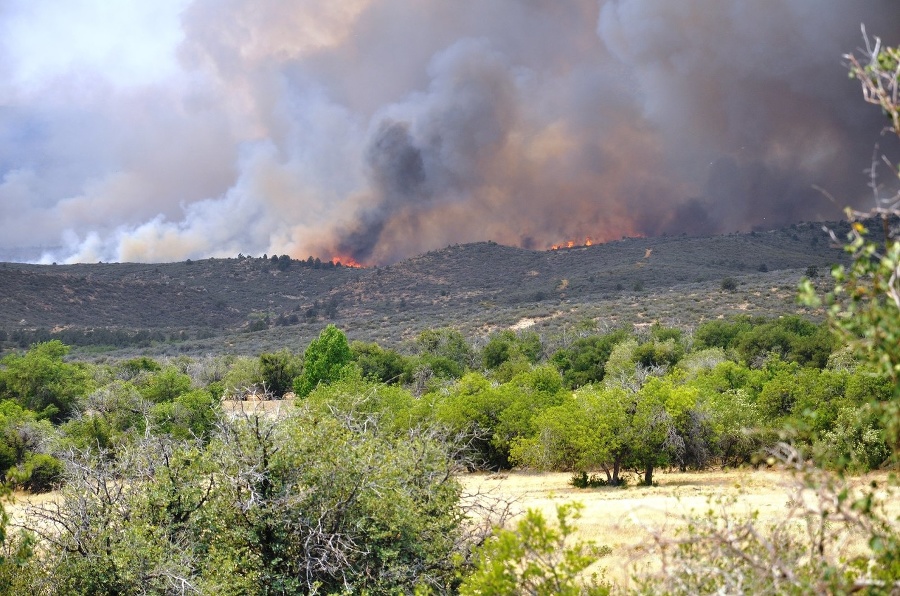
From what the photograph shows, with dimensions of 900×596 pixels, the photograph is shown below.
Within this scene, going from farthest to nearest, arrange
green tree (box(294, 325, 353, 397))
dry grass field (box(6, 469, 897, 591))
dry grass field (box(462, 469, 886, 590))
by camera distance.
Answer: green tree (box(294, 325, 353, 397)) → dry grass field (box(462, 469, 886, 590)) → dry grass field (box(6, 469, 897, 591))

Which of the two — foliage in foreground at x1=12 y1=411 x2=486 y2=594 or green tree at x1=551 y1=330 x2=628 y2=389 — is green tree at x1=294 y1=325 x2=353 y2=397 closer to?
green tree at x1=551 y1=330 x2=628 y2=389

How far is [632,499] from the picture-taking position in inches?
915

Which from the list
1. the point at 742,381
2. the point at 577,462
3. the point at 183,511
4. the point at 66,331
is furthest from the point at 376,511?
the point at 66,331

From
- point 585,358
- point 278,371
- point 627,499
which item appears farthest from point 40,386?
point 627,499

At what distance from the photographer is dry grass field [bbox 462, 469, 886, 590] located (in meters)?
15.0

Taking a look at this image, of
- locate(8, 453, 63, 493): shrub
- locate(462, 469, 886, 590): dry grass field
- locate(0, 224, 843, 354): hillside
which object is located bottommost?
locate(462, 469, 886, 590): dry grass field

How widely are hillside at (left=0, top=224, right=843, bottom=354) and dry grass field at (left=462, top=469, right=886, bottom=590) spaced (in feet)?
141

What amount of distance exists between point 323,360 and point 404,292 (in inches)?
2606

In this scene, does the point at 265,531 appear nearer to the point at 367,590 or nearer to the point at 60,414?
the point at 367,590

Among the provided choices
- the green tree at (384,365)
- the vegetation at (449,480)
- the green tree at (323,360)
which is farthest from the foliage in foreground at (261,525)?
the green tree at (384,365)

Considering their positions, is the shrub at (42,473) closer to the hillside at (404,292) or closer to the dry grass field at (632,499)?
the dry grass field at (632,499)

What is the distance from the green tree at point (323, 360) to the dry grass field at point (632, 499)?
65.5 ft

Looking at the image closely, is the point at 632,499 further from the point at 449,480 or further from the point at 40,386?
the point at 40,386

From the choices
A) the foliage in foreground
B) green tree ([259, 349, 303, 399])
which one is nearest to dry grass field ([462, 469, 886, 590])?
the foliage in foreground
